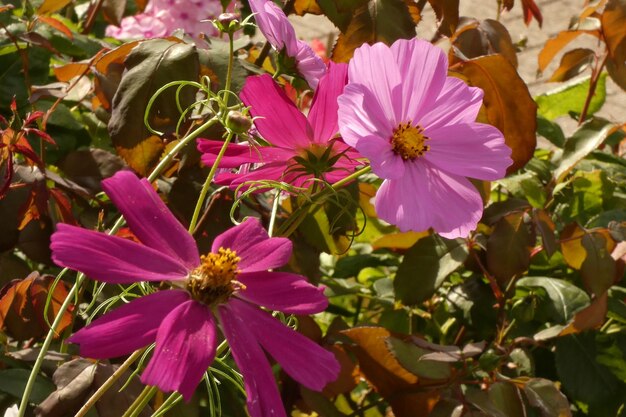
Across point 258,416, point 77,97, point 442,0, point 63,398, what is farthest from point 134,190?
point 77,97

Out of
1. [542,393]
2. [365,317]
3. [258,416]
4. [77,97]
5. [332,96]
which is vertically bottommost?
[365,317]

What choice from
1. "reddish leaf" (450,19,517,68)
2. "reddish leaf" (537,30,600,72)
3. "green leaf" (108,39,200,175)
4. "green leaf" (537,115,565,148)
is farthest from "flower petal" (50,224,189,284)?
"green leaf" (537,115,565,148)

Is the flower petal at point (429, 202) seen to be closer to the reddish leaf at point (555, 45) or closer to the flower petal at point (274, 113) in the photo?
the flower petal at point (274, 113)

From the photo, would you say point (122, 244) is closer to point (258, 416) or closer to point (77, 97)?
point (258, 416)

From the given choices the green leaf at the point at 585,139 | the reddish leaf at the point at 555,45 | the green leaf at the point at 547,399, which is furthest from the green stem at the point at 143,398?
the reddish leaf at the point at 555,45

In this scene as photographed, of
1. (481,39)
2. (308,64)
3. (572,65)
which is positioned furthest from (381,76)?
(572,65)
